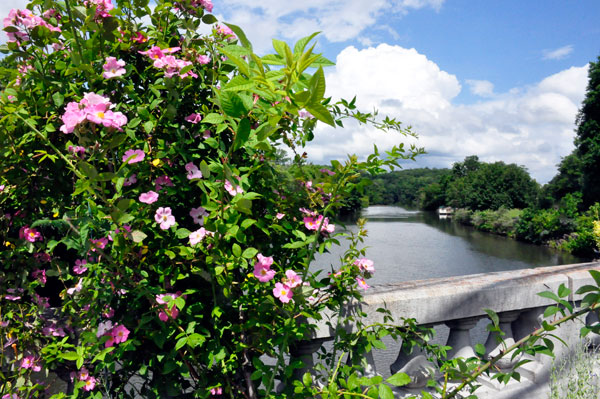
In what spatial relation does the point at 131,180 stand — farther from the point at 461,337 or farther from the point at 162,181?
the point at 461,337

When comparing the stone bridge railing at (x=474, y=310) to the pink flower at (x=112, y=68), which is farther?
the stone bridge railing at (x=474, y=310)

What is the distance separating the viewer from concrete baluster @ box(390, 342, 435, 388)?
1.78 metres

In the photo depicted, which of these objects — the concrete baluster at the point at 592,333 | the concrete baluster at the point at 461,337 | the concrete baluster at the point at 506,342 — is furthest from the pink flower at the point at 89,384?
the concrete baluster at the point at 592,333

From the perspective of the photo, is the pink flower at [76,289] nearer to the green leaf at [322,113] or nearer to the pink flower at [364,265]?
the pink flower at [364,265]

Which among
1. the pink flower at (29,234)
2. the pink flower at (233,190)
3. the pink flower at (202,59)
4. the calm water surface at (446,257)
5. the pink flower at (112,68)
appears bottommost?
the calm water surface at (446,257)

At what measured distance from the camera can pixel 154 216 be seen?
129 cm

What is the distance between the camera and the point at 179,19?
1.47 metres

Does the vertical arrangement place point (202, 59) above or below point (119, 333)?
above

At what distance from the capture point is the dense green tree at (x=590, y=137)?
2822cm

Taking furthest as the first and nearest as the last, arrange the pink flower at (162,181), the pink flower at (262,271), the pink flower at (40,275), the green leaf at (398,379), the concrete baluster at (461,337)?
the concrete baluster at (461,337), the pink flower at (40,275), the pink flower at (162,181), the pink flower at (262,271), the green leaf at (398,379)

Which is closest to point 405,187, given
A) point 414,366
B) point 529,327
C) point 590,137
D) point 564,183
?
point 564,183

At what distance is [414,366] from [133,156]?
1.47 m

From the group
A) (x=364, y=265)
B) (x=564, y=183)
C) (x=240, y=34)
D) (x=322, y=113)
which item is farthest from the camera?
(x=564, y=183)

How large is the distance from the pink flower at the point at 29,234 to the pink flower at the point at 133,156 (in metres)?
0.60
